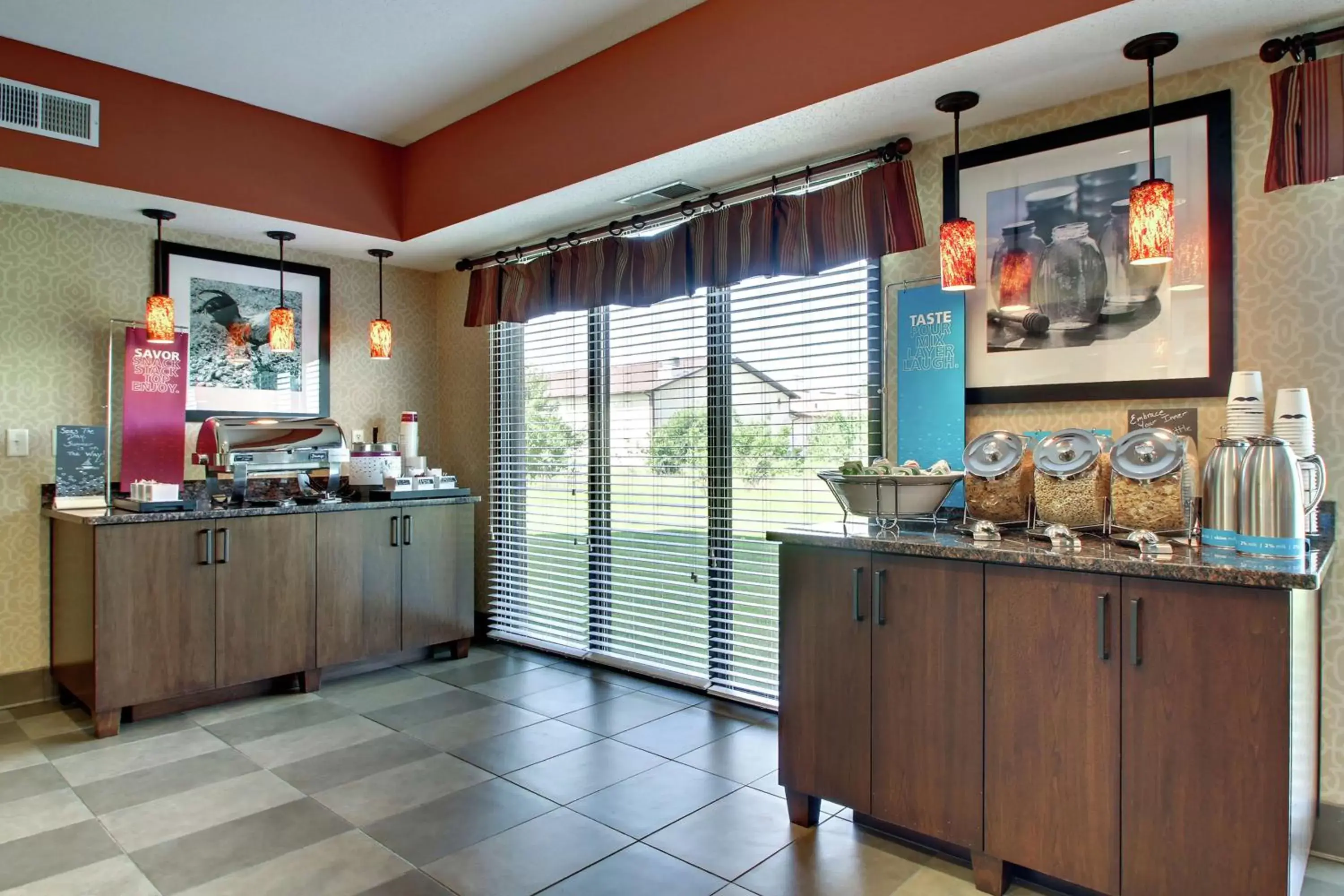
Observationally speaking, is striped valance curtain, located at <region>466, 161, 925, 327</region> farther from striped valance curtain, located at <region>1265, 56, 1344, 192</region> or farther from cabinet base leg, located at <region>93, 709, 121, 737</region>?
cabinet base leg, located at <region>93, 709, 121, 737</region>

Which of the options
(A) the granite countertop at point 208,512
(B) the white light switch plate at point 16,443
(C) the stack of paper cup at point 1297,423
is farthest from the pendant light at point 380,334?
(C) the stack of paper cup at point 1297,423

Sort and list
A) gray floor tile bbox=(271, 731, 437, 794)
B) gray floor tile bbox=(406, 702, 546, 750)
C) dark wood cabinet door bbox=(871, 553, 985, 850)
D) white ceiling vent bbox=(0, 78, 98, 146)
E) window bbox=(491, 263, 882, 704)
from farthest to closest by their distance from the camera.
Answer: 1. window bbox=(491, 263, 882, 704)
2. gray floor tile bbox=(406, 702, 546, 750)
3. white ceiling vent bbox=(0, 78, 98, 146)
4. gray floor tile bbox=(271, 731, 437, 794)
5. dark wood cabinet door bbox=(871, 553, 985, 850)

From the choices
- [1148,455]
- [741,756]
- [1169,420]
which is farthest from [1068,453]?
[741,756]

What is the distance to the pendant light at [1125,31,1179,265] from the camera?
A: 226cm

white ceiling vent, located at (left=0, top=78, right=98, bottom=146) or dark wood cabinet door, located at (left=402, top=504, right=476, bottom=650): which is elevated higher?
white ceiling vent, located at (left=0, top=78, right=98, bottom=146)

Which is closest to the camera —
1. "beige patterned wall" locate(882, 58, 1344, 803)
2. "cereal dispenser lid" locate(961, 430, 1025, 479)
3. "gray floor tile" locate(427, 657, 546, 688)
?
"beige patterned wall" locate(882, 58, 1344, 803)

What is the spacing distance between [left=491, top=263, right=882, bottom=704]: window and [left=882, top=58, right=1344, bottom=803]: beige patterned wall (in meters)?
1.20

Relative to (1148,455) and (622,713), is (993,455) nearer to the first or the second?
(1148,455)

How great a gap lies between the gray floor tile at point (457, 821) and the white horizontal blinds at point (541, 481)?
1.73 m

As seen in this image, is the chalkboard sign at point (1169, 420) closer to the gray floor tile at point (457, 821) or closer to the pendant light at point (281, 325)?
the gray floor tile at point (457, 821)

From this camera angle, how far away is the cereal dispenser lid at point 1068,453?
93.2 inches

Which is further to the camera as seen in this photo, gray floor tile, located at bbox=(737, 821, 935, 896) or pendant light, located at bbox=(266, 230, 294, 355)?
pendant light, located at bbox=(266, 230, 294, 355)

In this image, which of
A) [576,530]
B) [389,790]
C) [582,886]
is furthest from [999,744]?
[576,530]

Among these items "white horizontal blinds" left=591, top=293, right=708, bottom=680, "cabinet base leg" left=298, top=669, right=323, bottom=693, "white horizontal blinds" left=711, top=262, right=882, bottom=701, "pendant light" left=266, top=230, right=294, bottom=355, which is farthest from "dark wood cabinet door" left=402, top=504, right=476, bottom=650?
"white horizontal blinds" left=711, top=262, right=882, bottom=701
